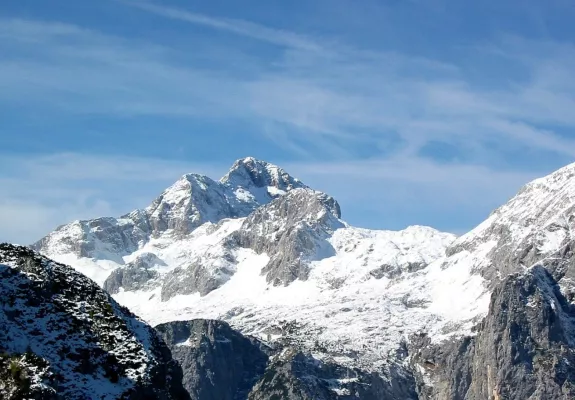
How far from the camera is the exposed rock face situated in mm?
131500

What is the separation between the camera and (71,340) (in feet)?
457

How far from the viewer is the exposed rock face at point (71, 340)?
431 ft

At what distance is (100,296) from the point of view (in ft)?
498

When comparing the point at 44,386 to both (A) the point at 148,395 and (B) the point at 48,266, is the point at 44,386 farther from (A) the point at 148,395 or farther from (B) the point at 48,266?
(B) the point at 48,266

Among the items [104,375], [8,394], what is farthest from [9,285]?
[8,394]

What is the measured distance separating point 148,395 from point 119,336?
9198mm

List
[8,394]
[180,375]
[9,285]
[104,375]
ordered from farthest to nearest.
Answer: [180,375]
[9,285]
[104,375]
[8,394]

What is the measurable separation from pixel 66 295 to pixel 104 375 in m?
16.5

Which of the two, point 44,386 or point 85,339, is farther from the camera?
point 85,339

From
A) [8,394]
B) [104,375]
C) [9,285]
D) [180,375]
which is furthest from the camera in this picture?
[180,375]

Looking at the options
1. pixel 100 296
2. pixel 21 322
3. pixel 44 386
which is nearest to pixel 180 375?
pixel 100 296

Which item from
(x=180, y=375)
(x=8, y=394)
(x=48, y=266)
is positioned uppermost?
(x=48, y=266)

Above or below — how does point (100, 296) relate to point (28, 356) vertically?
above

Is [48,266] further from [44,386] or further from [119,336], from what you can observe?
[44,386]
